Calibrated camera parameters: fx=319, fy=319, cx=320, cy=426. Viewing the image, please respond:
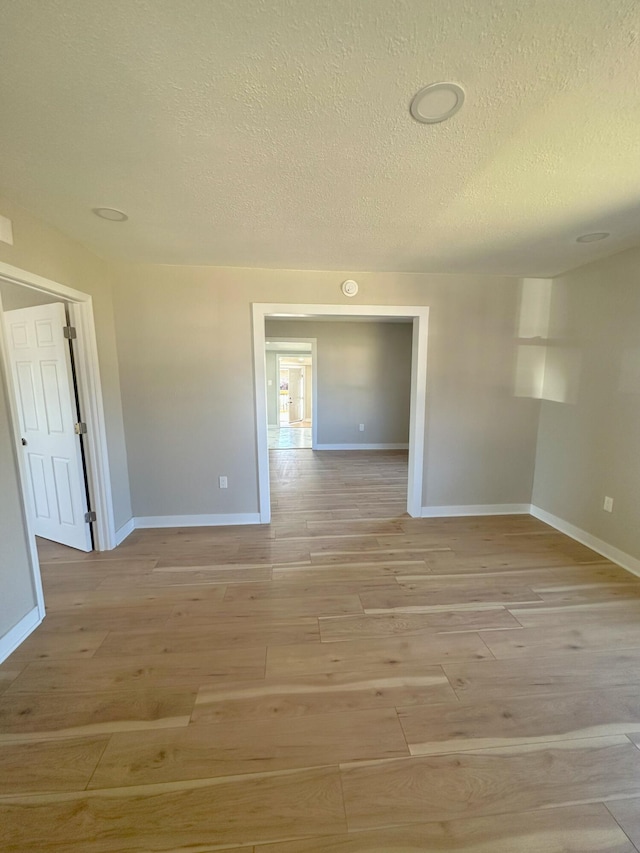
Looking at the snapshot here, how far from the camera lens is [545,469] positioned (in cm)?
325

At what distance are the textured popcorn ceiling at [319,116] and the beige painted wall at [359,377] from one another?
3957mm

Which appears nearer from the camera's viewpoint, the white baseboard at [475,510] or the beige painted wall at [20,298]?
the beige painted wall at [20,298]

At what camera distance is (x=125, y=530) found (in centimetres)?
292

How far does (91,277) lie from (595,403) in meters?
4.24

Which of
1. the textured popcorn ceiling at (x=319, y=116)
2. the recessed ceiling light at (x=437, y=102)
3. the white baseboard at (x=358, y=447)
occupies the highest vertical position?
the textured popcorn ceiling at (x=319, y=116)

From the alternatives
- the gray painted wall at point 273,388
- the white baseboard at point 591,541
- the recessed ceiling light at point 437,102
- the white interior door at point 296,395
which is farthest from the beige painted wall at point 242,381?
the white interior door at point 296,395

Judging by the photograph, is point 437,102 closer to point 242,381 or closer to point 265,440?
point 242,381

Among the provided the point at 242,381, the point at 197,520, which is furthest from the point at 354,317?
the point at 197,520

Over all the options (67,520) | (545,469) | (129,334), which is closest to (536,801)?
(545,469)

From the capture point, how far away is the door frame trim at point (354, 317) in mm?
2936

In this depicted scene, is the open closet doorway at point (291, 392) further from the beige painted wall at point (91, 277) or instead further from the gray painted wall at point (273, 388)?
the beige painted wall at point (91, 277)

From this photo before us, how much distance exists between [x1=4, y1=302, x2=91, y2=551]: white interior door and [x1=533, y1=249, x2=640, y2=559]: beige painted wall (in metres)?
4.26

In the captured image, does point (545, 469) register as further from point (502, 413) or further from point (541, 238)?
point (541, 238)

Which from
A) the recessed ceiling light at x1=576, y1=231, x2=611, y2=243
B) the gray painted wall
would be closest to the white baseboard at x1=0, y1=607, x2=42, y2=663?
the recessed ceiling light at x1=576, y1=231, x2=611, y2=243
